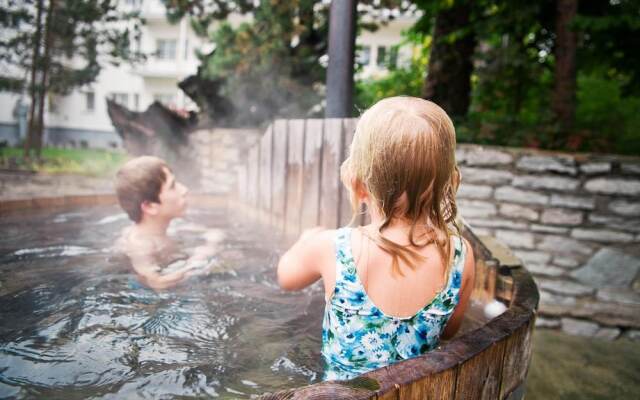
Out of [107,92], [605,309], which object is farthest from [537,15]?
[107,92]

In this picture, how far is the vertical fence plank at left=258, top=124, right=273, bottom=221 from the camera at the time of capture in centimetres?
368

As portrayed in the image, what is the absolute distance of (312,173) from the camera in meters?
3.03

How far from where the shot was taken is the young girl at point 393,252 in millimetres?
1273

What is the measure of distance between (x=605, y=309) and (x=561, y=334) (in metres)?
0.45

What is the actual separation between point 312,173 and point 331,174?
0.90ft

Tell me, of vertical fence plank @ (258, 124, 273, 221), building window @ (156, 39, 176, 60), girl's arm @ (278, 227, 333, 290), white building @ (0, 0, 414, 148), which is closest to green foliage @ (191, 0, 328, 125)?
vertical fence plank @ (258, 124, 273, 221)

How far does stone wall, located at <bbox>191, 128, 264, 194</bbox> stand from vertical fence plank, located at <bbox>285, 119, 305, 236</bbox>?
149 inches

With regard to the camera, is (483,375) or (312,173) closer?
(483,375)

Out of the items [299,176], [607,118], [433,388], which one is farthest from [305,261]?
[607,118]

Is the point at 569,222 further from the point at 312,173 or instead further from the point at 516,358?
the point at 516,358

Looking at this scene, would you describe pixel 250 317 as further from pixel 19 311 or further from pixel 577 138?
pixel 577 138

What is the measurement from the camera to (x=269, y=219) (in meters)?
3.72

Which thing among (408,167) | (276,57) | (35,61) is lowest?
(408,167)

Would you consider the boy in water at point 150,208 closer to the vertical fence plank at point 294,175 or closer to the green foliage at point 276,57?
the vertical fence plank at point 294,175
